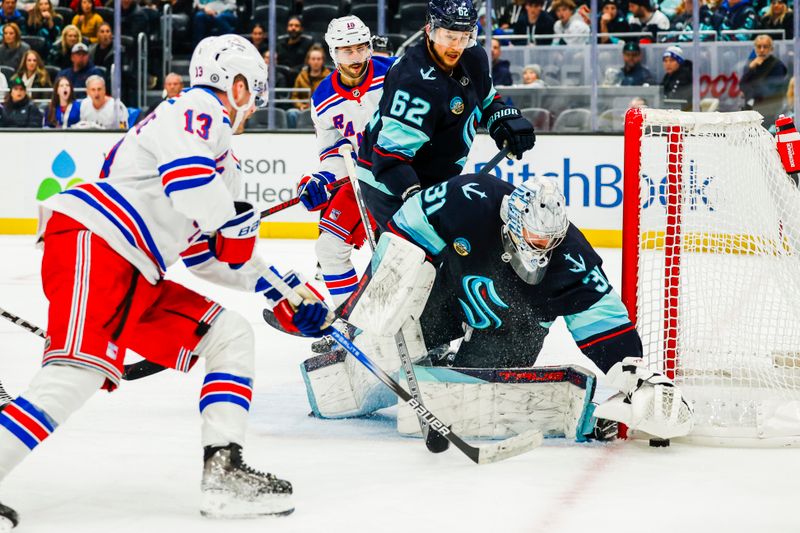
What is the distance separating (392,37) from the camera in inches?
318

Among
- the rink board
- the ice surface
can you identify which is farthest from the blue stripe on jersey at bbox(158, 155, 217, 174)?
the rink board

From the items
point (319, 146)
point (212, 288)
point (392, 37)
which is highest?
point (392, 37)

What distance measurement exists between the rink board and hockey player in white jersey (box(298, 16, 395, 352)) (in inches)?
106

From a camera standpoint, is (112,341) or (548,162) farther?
(548,162)

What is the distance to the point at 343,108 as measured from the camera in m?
4.20

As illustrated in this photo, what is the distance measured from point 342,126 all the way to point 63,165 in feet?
12.7

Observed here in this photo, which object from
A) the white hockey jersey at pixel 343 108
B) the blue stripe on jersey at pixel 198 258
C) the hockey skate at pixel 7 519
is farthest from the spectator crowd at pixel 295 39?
the hockey skate at pixel 7 519

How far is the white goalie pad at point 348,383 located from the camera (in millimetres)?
2961

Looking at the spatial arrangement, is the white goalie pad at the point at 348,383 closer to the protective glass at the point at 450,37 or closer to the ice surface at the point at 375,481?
the ice surface at the point at 375,481

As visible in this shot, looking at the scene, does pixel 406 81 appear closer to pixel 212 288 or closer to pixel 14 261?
pixel 212 288

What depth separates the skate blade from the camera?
7.07 feet

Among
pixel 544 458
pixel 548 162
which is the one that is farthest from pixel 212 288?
pixel 544 458

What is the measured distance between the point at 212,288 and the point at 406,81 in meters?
2.66

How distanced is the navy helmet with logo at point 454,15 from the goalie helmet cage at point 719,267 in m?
0.56
